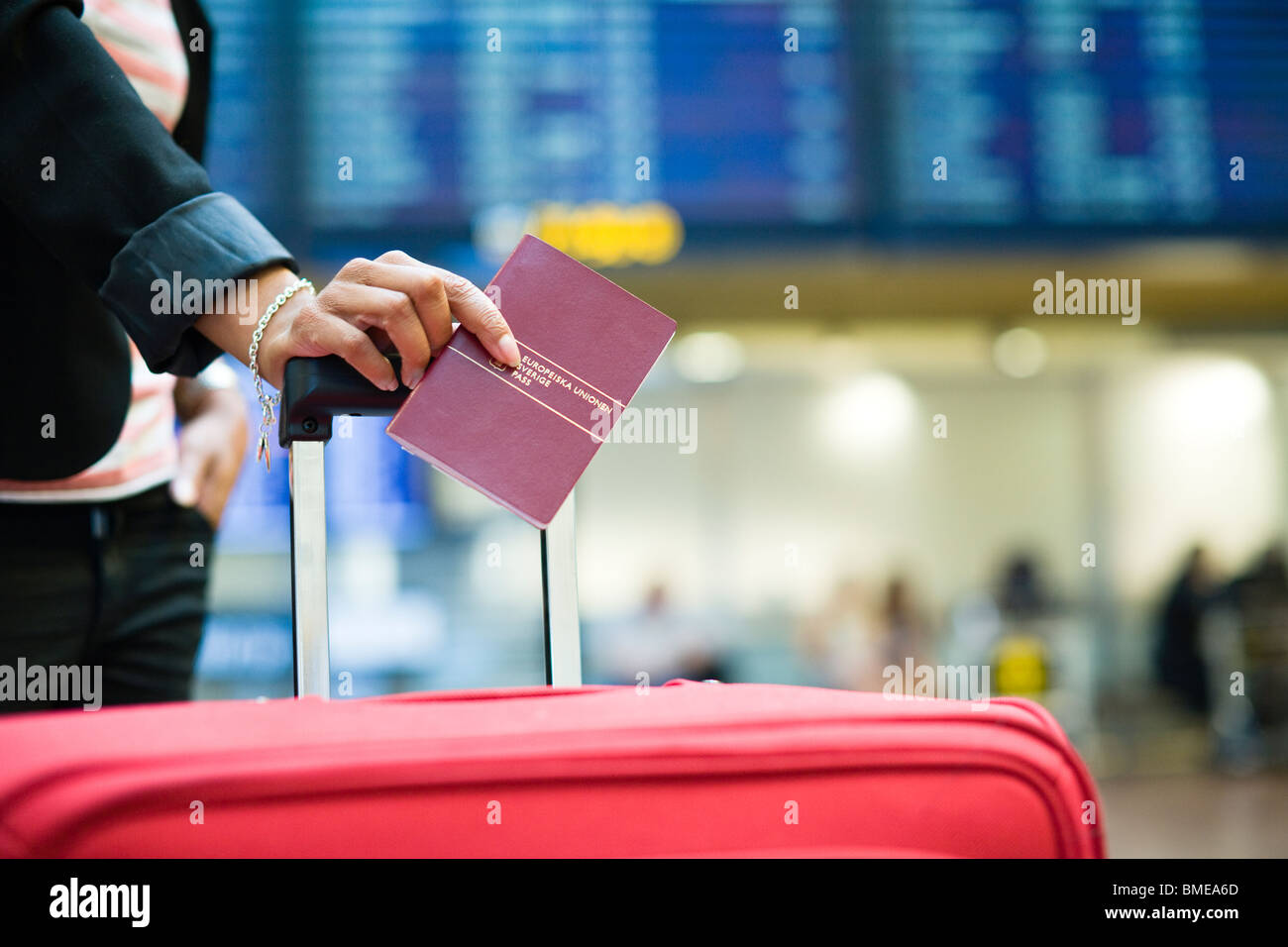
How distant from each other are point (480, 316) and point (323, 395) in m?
0.11

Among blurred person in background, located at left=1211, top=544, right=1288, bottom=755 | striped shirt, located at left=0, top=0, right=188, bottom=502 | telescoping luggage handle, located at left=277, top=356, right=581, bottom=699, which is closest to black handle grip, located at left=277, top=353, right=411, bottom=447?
telescoping luggage handle, located at left=277, top=356, right=581, bottom=699

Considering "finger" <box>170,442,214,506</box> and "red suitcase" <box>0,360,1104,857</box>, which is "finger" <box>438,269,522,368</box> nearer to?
"red suitcase" <box>0,360,1104,857</box>

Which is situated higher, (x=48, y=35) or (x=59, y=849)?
(x=48, y=35)

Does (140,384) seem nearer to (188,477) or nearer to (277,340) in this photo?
(188,477)

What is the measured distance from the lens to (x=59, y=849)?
0.52 meters

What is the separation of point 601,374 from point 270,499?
4021mm

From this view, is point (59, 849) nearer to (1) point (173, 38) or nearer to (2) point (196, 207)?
(2) point (196, 207)

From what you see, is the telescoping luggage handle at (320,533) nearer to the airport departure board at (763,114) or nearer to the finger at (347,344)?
the finger at (347,344)

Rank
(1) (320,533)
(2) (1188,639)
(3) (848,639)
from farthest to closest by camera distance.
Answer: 1. (2) (1188,639)
2. (3) (848,639)
3. (1) (320,533)

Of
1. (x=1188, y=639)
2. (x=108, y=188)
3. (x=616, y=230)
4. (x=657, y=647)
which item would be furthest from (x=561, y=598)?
(x=1188, y=639)

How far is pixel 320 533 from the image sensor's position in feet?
2.67
